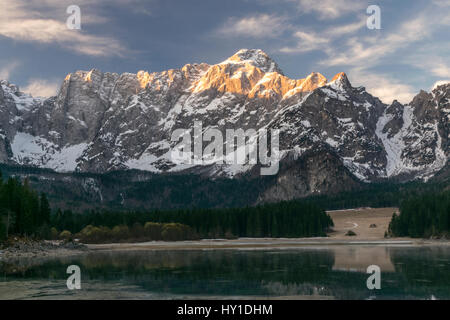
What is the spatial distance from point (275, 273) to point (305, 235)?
11853 centimetres

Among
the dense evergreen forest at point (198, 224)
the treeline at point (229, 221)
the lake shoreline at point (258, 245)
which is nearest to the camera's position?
the lake shoreline at point (258, 245)

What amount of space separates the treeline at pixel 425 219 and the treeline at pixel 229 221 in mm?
27644

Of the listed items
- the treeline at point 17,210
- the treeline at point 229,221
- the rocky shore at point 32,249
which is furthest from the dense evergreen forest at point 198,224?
the rocky shore at point 32,249

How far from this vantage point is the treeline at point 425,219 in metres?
149

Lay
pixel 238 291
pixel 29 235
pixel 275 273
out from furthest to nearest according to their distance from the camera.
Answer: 1. pixel 29 235
2. pixel 275 273
3. pixel 238 291

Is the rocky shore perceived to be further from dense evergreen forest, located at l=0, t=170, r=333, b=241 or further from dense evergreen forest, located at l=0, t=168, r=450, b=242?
dense evergreen forest, located at l=0, t=170, r=333, b=241

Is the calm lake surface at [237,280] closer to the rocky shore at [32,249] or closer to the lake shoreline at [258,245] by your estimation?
the rocky shore at [32,249]

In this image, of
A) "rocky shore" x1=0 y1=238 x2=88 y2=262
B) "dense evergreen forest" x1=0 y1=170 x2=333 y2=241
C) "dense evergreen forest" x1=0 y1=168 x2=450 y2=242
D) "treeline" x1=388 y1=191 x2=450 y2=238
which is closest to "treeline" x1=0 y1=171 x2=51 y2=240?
"dense evergreen forest" x1=0 y1=168 x2=450 y2=242

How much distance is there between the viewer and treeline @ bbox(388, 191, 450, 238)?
149 meters

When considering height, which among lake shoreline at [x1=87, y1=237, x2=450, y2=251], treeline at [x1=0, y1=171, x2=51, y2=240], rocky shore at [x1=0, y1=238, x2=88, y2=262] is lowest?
lake shoreline at [x1=87, y1=237, x2=450, y2=251]

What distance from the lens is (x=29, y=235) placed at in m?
126

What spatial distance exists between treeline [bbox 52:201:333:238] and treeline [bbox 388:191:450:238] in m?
27.6
